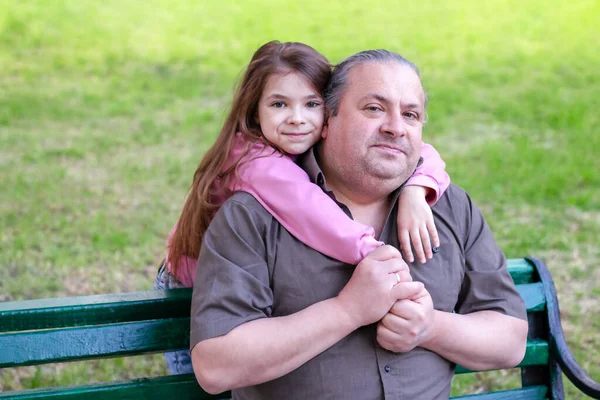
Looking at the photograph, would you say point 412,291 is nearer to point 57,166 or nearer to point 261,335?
point 261,335

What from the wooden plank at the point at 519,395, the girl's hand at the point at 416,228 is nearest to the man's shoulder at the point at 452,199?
the girl's hand at the point at 416,228

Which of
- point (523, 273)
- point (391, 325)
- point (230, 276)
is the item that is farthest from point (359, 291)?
point (523, 273)

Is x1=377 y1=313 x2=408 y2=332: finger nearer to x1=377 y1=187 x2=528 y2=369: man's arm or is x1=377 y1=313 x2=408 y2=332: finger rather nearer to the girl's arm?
x1=377 y1=187 x2=528 y2=369: man's arm

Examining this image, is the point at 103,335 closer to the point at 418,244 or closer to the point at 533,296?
the point at 418,244

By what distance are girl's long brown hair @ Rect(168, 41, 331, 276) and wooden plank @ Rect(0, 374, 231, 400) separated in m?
0.44

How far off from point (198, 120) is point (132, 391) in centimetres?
647

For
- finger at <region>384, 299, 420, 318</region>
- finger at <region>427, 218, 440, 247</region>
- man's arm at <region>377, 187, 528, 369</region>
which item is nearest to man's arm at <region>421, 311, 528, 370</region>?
man's arm at <region>377, 187, 528, 369</region>

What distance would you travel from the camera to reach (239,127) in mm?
2670

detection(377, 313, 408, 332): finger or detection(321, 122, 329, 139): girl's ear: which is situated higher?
detection(321, 122, 329, 139): girl's ear

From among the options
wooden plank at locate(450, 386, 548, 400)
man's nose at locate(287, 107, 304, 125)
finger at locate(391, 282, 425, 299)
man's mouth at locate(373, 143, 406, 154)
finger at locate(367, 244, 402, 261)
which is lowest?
wooden plank at locate(450, 386, 548, 400)

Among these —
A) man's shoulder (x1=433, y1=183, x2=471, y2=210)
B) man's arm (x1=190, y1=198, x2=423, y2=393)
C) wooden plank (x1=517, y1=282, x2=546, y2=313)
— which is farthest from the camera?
wooden plank (x1=517, y1=282, x2=546, y2=313)

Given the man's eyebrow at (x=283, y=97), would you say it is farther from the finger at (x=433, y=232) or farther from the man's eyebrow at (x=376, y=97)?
the finger at (x=433, y=232)

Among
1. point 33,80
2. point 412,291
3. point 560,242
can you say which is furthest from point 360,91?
point 33,80

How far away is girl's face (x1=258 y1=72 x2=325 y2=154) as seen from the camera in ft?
8.50
